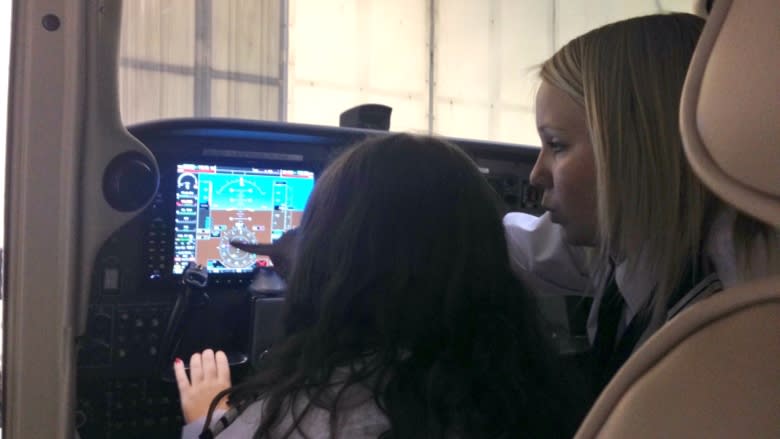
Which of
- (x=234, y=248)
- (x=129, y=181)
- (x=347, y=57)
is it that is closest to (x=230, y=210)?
(x=234, y=248)

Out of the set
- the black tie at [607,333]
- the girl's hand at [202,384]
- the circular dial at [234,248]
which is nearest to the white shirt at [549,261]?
the black tie at [607,333]

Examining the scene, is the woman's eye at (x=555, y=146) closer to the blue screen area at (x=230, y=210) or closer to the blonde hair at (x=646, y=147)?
the blonde hair at (x=646, y=147)

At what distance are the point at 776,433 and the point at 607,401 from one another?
0.25 feet

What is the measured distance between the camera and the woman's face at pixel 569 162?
2.89 feet

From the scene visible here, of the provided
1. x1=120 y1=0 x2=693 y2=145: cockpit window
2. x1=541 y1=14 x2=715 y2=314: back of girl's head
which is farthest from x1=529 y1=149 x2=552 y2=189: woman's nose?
x1=120 y1=0 x2=693 y2=145: cockpit window

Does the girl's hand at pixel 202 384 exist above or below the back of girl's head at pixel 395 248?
below

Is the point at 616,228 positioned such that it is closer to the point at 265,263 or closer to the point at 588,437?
the point at 588,437

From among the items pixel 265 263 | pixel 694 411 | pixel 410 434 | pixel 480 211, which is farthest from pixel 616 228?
Result: pixel 265 263

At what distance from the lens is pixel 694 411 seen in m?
0.32

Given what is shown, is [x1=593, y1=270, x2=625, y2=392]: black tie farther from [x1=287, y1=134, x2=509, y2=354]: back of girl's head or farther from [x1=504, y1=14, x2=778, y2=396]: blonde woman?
[x1=287, y1=134, x2=509, y2=354]: back of girl's head

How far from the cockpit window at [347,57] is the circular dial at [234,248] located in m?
1.50

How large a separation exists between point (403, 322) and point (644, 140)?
0.31 metres

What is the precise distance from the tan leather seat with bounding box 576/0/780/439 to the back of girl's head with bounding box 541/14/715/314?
1.16 ft

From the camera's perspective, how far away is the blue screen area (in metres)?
1.45
